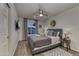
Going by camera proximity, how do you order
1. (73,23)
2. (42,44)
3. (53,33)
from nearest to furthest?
(42,44) < (73,23) < (53,33)

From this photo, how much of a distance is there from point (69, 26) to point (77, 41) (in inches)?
35.6

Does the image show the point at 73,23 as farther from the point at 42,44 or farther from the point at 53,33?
the point at 42,44

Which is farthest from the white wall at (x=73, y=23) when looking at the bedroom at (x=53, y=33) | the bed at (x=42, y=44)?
the bed at (x=42, y=44)

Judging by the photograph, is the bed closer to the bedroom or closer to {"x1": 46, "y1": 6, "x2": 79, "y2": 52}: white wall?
the bedroom

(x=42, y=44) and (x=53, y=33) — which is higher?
(x=53, y=33)

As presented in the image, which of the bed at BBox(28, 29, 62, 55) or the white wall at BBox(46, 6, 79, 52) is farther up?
the white wall at BBox(46, 6, 79, 52)

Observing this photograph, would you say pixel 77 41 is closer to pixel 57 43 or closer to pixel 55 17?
pixel 57 43

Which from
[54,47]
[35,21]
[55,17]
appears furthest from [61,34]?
[35,21]

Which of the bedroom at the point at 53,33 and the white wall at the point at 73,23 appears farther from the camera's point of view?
the white wall at the point at 73,23

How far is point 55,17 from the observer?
4.83 metres

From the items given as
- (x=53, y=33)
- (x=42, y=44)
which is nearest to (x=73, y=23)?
(x=53, y=33)

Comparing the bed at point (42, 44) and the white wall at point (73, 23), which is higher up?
the white wall at point (73, 23)

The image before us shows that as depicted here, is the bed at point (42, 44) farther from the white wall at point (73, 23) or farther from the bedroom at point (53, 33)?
the white wall at point (73, 23)

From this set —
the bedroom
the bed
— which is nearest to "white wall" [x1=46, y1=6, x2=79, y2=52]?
the bedroom
